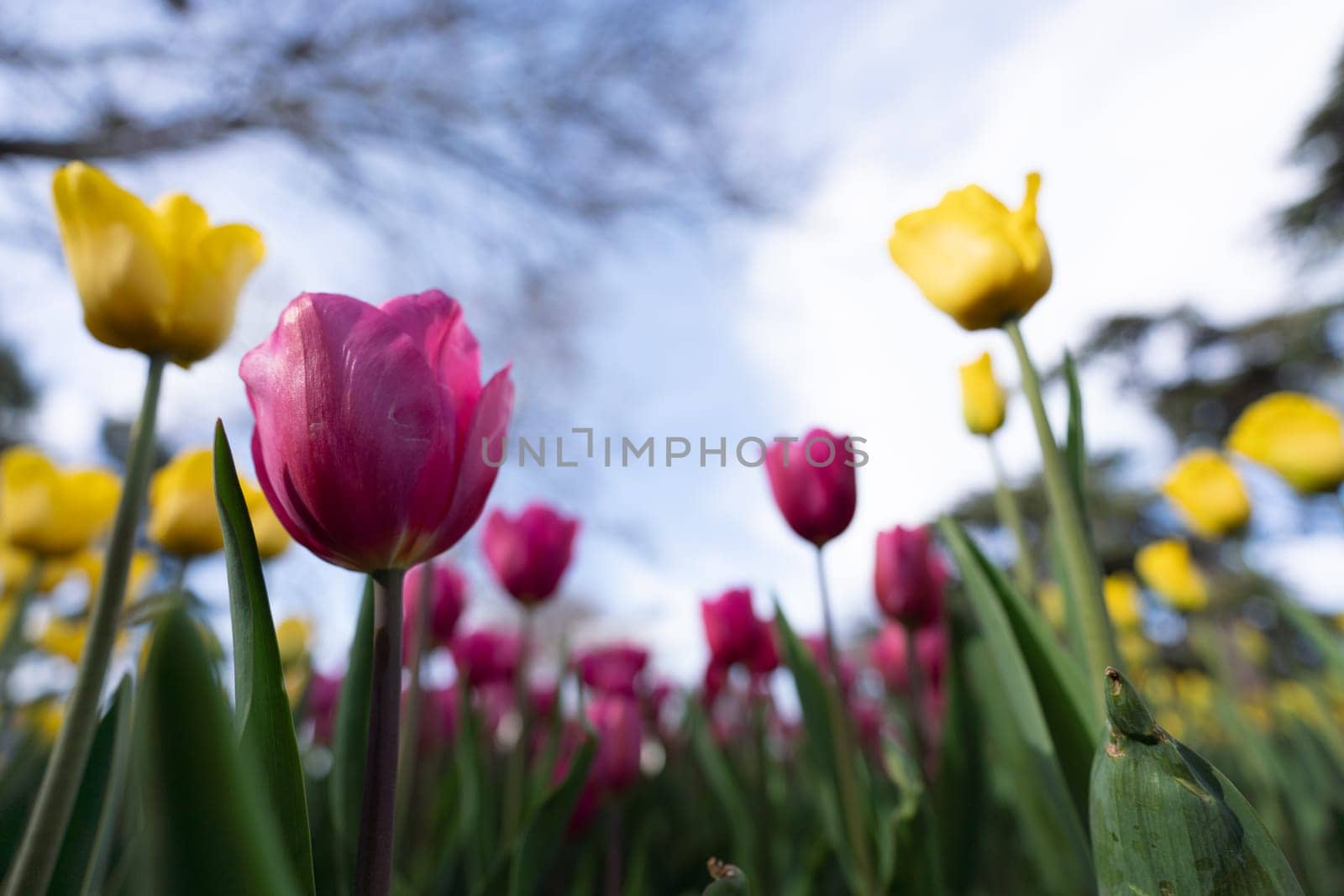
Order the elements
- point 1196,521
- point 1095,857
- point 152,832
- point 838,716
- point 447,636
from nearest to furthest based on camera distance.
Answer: point 152,832 < point 1095,857 < point 838,716 < point 447,636 < point 1196,521

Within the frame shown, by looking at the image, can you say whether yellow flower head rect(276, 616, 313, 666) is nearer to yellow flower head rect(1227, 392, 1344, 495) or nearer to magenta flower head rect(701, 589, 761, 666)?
magenta flower head rect(701, 589, 761, 666)

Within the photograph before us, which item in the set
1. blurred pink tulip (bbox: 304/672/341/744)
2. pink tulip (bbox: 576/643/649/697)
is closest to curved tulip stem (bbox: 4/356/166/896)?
pink tulip (bbox: 576/643/649/697)

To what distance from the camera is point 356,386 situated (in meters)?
0.34

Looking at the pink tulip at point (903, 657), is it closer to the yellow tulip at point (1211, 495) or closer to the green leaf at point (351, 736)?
the yellow tulip at point (1211, 495)

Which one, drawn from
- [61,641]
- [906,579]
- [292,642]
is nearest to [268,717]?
A: [906,579]

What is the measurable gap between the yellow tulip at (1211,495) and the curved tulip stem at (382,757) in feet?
5.19

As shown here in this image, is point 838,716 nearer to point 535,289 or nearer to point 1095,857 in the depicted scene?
point 1095,857

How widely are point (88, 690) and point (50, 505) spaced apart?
83 cm

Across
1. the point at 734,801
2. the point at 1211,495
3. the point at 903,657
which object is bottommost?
the point at 734,801

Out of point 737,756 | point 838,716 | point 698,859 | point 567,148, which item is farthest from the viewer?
point 567,148

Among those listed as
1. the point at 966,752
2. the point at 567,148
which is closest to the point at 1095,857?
the point at 966,752

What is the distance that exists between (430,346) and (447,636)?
1.03 meters

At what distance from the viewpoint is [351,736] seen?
0.54 meters

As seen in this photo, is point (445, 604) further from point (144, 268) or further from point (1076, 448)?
point (1076, 448)
